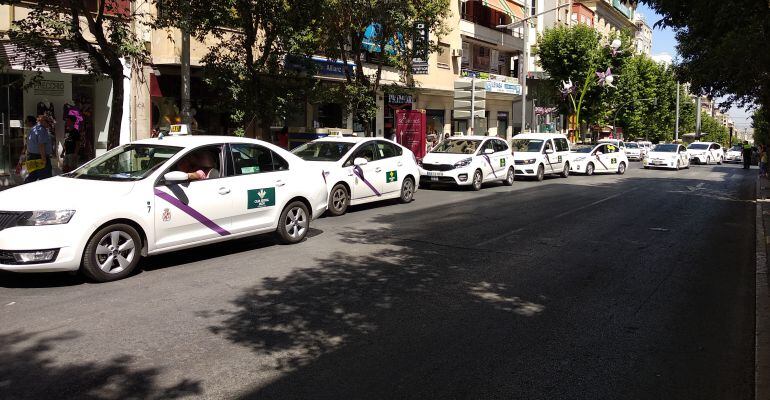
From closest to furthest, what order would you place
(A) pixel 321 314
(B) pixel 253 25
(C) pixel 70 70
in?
(A) pixel 321 314 < (C) pixel 70 70 < (B) pixel 253 25

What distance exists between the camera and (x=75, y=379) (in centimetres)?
426

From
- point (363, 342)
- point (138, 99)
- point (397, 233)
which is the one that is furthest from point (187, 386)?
point (138, 99)

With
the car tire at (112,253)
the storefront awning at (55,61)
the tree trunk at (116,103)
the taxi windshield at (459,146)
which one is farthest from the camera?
the taxi windshield at (459,146)

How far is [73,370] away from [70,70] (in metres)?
13.3

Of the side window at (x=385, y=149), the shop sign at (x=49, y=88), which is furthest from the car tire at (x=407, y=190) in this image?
the shop sign at (x=49, y=88)

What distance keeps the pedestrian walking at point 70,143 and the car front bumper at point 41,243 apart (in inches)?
423

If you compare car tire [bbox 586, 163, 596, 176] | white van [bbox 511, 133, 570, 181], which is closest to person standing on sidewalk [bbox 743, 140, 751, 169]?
car tire [bbox 586, 163, 596, 176]

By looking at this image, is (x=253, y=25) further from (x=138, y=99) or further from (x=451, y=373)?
(x=451, y=373)

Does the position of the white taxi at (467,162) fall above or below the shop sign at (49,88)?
below

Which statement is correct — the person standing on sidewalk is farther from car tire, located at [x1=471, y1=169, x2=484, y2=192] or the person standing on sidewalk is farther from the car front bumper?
the car front bumper

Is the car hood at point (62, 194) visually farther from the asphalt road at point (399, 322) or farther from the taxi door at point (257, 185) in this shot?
the taxi door at point (257, 185)

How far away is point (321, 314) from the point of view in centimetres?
583

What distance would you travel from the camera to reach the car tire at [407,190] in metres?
15.0

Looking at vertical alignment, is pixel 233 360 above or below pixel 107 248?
below
